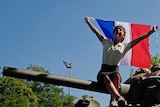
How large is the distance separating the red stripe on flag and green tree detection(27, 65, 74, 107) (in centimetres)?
2595

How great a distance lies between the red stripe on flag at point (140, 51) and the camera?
27.2ft

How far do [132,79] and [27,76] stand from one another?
5.70ft

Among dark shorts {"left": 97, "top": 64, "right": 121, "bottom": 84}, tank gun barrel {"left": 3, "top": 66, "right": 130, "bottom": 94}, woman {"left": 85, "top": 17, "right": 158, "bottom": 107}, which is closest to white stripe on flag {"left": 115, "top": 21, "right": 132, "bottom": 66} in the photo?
woman {"left": 85, "top": 17, "right": 158, "bottom": 107}

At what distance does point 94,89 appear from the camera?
6.22 metres

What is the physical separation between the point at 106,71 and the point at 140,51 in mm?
2588

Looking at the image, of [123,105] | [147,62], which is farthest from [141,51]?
[123,105]

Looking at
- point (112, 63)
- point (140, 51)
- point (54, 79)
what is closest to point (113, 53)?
point (112, 63)

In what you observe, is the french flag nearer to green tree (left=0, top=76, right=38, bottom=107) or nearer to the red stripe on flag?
the red stripe on flag

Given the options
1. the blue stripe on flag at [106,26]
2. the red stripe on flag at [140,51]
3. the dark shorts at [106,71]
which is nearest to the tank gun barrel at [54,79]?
the dark shorts at [106,71]

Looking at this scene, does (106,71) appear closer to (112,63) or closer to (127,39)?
(112,63)

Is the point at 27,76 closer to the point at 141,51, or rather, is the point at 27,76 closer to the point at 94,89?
the point at 94,89

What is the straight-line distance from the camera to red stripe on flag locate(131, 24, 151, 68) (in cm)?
828

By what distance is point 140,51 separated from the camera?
28.0 ft

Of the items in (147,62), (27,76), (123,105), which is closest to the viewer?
(123,105)
